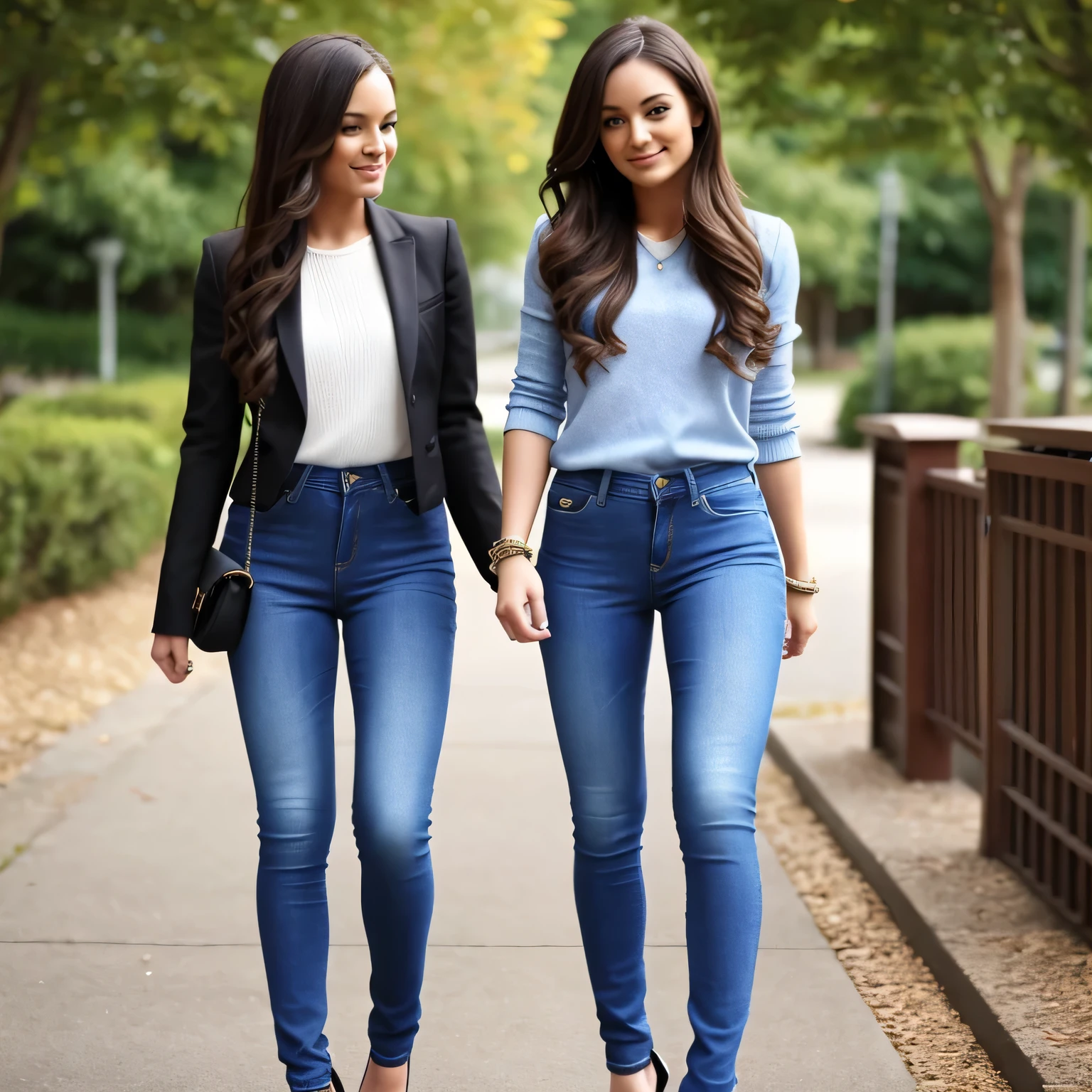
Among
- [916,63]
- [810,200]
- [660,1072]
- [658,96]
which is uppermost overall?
[810,200]

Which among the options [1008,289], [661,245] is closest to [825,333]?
[1008,289]

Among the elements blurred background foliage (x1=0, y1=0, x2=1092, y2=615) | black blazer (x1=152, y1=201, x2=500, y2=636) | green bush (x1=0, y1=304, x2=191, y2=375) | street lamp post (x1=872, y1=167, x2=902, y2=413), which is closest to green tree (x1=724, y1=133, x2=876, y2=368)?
street lamp post (x1=872, y1=167, x2=902, y2=413)

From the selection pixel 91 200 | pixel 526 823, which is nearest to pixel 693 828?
pixel 526 823

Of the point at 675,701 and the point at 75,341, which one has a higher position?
the point at 75,341

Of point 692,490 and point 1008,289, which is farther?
point 1008,289

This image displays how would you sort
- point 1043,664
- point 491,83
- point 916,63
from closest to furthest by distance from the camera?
1. point 1043,664
2. point 916,63
3. point 491,83

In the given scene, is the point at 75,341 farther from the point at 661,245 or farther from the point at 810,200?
the point at 661,245

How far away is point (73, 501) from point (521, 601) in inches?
257

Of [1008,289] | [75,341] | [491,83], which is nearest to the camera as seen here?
[491,83]

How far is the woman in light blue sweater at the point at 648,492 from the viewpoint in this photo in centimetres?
263

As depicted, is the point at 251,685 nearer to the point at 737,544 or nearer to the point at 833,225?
the point at 737,544

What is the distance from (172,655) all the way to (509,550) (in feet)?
2.15

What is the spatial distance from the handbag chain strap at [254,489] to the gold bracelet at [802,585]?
0.98m

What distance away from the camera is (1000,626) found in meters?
4.38
